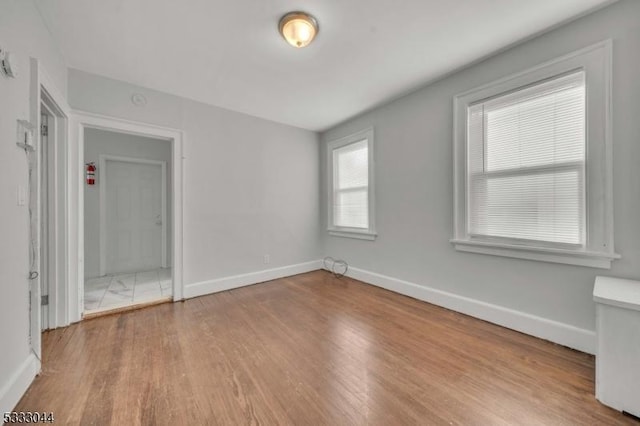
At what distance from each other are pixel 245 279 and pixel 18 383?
88.5 inches

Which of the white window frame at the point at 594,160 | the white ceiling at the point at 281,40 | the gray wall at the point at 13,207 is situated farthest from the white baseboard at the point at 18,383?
the white window frame at the point at 594,160

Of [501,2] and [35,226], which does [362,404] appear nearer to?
[35,226]

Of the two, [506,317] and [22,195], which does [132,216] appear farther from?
[506,317]

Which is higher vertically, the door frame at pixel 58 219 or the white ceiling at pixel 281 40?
the white ceiling at pixel 281 40

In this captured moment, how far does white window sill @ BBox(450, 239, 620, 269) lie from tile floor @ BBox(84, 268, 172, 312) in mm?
3552

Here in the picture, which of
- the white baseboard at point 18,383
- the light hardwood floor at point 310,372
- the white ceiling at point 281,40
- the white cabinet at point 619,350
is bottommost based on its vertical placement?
the light hardwood floor at point 310,372

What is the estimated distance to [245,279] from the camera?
357cm

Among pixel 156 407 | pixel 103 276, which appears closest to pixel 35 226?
pixel 156 407

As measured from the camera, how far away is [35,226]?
1738 millimetres

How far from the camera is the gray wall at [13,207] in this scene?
1.33 meters

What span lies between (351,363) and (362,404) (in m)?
0.38

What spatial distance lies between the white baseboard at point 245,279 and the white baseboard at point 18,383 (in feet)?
4.81

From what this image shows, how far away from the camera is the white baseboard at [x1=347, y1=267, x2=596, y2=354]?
1.87 meters

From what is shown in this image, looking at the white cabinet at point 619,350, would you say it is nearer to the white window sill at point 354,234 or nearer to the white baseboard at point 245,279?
the white window sill at point 354,234
